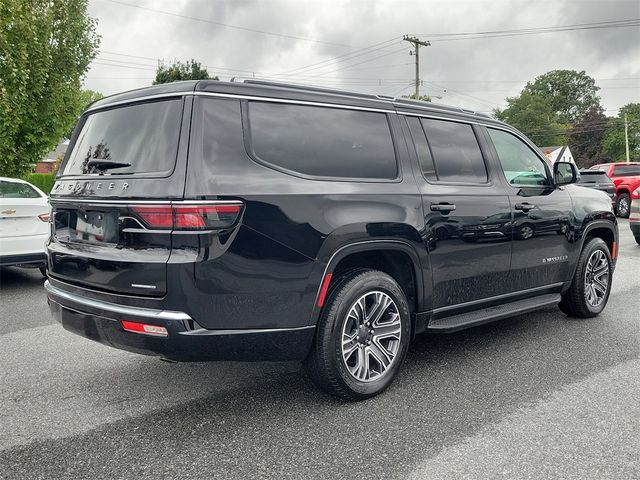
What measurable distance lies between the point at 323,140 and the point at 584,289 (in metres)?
3.39

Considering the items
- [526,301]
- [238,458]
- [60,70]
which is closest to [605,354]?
[526,301]

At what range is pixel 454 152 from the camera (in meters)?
4.44

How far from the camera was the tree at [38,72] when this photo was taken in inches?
513

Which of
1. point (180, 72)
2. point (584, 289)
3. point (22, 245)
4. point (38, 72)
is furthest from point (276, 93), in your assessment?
point (180, 72)

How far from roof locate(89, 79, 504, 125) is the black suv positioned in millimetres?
12

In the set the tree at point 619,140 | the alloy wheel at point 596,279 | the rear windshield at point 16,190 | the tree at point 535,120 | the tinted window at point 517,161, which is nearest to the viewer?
the tinted window at point 517,161

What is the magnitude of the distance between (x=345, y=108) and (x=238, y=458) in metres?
2.25

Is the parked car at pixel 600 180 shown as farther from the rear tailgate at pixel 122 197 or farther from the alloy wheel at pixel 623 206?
the rear tailgate at pixel 122 197

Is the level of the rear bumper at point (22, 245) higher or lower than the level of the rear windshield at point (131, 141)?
lower

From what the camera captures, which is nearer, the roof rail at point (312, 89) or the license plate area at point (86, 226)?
the license plate area at point (86, 226)

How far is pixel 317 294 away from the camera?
3.36 m

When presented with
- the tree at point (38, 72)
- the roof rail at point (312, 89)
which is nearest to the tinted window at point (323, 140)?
the roof rail at point (312, 89)

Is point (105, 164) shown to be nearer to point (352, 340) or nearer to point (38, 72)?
point (352, 340)

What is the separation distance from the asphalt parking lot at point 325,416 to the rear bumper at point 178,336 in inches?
17.5
